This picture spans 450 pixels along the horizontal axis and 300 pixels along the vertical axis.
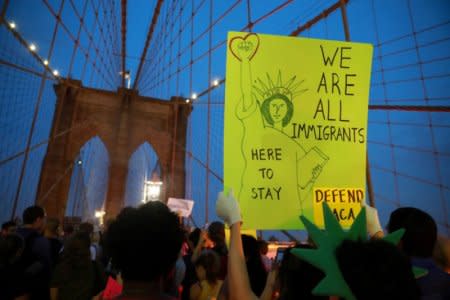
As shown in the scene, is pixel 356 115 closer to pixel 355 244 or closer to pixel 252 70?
pixel 252 70

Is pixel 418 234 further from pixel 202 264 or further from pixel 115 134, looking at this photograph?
pixel 115 134

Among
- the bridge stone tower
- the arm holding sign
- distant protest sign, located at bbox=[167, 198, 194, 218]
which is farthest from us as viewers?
the bridge stone tower

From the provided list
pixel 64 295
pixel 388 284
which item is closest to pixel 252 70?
pixel 388 284

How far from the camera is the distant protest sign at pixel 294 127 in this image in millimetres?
1547

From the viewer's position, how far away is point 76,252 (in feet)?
6.39

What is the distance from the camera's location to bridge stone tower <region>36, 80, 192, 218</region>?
14109mm

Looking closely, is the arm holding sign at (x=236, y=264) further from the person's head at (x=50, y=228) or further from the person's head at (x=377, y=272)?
the person's head at (x=50, y=228)

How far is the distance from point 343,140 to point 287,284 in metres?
1.05

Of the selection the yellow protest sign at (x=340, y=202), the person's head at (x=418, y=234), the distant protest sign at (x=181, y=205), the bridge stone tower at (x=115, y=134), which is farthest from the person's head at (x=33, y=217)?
the bridge stone tower at (x=115, y=134)

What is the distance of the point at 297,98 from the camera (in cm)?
171

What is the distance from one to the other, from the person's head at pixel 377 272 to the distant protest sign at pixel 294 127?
826 mm

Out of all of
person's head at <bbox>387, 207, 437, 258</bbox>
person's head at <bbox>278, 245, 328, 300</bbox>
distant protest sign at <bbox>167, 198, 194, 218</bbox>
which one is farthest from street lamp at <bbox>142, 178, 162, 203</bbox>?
person's head at <bbox>278, 245, 328, 300</bbox>

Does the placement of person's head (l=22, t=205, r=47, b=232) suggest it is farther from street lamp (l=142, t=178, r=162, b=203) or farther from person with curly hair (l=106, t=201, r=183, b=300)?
street lamp (l=142, t=178, r=162, b=203)

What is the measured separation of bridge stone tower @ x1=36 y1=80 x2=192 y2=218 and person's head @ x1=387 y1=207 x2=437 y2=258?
46.8ft
